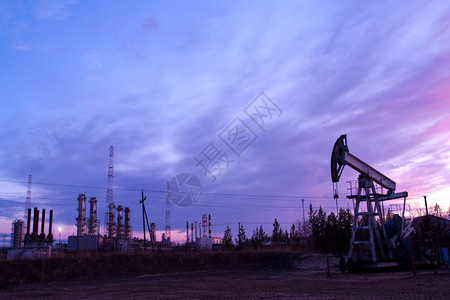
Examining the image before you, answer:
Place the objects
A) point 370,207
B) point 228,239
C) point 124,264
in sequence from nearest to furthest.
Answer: point 370,207 < point 124,264 < point 228,239

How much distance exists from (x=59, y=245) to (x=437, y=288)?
45.2 meters

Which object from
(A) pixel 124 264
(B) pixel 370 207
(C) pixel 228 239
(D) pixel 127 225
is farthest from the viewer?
(D) pixel 127 225

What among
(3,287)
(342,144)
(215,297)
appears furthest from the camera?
(342,144)

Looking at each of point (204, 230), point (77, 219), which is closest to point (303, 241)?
point (204, 230)

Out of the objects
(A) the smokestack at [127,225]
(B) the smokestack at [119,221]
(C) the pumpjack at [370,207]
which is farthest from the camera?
(A) the smokestack at [127,225]

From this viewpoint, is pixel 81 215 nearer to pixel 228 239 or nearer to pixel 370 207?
pixel 228 239

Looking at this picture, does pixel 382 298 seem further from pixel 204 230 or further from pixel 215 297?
pixel 204 230

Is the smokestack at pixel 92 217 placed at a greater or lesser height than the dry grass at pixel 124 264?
greater

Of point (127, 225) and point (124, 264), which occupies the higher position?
point (127, 225)

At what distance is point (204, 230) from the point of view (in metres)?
68.2

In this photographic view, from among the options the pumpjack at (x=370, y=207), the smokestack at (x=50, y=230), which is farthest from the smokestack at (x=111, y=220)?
the pumpjack at (x=370, y=207)

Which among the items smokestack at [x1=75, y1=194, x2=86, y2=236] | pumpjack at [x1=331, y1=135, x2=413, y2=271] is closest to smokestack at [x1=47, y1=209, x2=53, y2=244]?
smokestack at [x1=75, y1=194, x2=86, y2=236]

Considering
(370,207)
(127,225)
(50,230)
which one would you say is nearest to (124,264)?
(370,207)

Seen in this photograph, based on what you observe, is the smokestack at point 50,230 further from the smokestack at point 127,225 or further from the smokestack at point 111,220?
the smokestack at point 127,225
